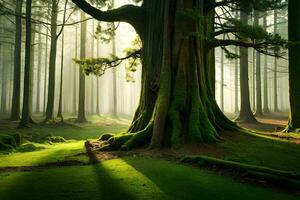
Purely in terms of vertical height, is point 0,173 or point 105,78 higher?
point 105,78

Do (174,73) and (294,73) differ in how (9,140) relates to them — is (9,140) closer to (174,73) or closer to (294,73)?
(174,73)

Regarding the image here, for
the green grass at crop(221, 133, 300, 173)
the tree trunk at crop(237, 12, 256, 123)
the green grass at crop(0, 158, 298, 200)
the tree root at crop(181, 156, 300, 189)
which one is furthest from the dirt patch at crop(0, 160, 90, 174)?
the tree trunk at crop(237, 12, 256, 123)

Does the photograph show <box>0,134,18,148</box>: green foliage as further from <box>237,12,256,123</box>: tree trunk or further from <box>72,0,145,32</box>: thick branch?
<box>237,12,256,123</box>: tree trunk

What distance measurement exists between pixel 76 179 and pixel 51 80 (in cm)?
1918

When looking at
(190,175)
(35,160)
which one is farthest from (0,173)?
(190,175)

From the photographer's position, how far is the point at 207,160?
279 inches

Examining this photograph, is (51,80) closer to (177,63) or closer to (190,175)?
(177,63)

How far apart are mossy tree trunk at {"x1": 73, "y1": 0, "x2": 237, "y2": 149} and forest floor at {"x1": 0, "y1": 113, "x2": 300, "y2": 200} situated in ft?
2.20

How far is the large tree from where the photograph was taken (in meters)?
9.23

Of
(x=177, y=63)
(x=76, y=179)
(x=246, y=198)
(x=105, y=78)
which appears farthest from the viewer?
(x=105, y=78)

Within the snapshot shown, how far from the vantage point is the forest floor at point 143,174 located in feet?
17.1

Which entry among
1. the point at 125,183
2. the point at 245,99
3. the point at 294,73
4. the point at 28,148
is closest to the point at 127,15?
the point at 28,148

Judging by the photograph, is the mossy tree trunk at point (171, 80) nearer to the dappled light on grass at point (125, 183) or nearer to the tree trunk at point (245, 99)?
the dappled light on grass at point (125, 183)

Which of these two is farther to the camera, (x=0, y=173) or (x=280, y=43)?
(x=280, y=43)
